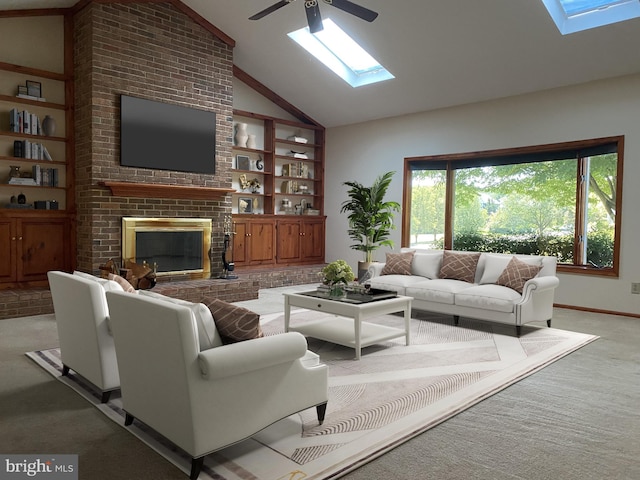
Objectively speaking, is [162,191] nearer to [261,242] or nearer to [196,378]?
[261,242]

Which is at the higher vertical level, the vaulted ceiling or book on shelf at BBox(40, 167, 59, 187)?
the vaulted ceiling

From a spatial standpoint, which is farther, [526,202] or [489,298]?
[526,202]

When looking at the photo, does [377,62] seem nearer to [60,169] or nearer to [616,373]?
[60,169]

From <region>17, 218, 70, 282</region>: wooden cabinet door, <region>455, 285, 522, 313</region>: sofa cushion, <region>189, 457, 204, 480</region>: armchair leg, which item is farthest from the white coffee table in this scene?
<region>17, 218, 70, 282</region>: wooden cabinet door

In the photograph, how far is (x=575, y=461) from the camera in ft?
8.04

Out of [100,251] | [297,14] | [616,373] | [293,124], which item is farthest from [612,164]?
[100,251]

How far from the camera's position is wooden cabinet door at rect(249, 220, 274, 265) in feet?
28.0

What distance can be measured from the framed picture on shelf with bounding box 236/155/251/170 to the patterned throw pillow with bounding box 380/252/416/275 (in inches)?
129

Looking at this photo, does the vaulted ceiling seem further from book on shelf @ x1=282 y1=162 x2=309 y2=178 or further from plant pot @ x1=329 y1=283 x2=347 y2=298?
plant pot @ x1=329 y1=283 x2=347 y2=298

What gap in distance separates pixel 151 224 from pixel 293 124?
11.8 feet

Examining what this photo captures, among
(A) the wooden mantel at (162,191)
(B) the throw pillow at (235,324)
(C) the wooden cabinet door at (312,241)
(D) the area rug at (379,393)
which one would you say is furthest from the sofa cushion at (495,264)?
(C) the wooden cabinet door at (312,241)

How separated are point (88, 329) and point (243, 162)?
18.6 ft

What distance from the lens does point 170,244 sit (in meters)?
6.85

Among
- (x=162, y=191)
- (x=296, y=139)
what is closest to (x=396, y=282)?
(x=162, y=191)
